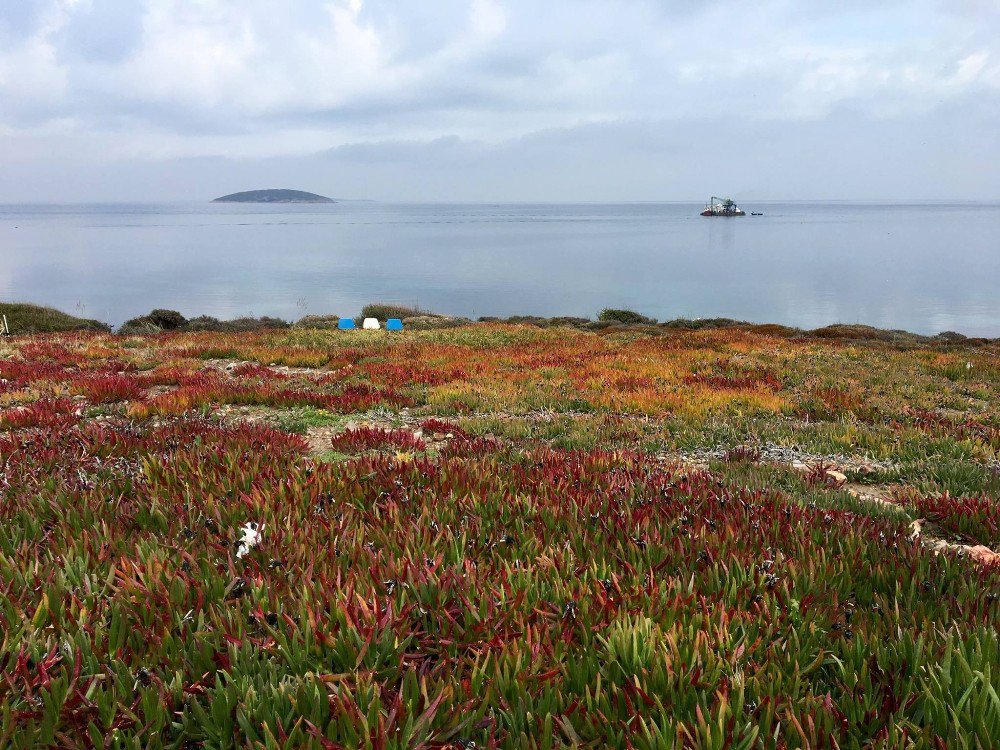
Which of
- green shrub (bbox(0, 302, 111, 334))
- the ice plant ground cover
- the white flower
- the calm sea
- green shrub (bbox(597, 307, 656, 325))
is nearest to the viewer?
the ice plant ground cover

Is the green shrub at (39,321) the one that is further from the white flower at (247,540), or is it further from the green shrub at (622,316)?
the white flower at (247,540)

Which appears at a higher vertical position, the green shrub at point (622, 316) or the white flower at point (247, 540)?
the white flower at point (247, 540)

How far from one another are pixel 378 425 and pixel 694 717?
8.82 metres

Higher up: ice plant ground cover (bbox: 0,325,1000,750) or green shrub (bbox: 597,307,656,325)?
ice plant ground cover (bbox: 0,325,1000,750)

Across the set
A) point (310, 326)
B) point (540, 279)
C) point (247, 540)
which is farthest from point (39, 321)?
point (540, 279)

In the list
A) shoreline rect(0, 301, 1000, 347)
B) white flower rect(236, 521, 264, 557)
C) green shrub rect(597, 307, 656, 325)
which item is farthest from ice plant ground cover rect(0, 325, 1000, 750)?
green shrub rect(597, 307, 656, 325)

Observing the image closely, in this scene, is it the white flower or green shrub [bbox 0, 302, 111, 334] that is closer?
the white flower

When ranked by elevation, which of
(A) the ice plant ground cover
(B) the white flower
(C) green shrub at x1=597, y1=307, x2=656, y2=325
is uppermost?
(B) the white flower

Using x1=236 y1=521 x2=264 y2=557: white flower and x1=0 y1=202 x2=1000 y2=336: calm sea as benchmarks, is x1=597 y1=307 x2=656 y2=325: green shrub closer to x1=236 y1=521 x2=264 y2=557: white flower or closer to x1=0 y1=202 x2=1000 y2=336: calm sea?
x1=0 y1=202 x2=1000 y2=336: calm sea

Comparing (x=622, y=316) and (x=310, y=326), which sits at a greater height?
(x=310, y=326)

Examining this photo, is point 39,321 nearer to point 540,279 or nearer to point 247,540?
point 247,540

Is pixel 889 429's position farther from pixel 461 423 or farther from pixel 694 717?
pixel 694 717

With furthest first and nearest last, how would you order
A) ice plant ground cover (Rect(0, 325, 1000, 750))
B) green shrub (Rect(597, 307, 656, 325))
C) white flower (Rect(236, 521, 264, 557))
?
green shrub (Rect(597, 307, 656, 325)) < white flower (Rect(236, 521, 264, 557)) < ice plant ground cover (Rect(0, 325, 1000, 750))

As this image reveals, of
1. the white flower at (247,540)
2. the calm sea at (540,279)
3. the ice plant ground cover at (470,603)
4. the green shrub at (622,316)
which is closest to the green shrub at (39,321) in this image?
the calm sea at (540,279)
